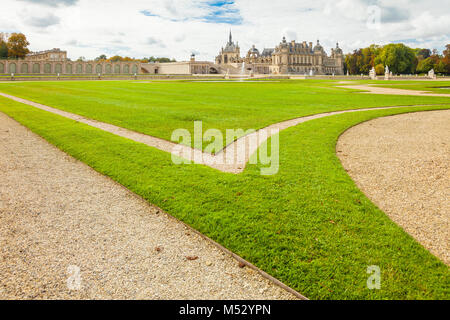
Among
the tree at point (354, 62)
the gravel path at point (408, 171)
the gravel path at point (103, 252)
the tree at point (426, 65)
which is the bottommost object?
the gravel path at point (103, 252)

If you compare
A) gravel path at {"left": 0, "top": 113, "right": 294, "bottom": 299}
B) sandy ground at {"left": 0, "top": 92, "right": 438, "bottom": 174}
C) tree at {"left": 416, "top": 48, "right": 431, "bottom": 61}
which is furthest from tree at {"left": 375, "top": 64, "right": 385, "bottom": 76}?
gravel path at {"left": 0, "top": 113, "right": 294, "bottom": 299}

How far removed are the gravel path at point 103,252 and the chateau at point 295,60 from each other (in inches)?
5817

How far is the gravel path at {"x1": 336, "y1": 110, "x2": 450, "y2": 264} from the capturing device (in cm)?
584

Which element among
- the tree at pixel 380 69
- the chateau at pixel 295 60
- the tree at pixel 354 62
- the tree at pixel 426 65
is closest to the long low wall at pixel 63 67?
the chateau at pixel 295 60

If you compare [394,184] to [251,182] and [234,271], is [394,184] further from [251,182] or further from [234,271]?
[234,271]

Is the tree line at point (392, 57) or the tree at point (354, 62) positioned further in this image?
the tree at point (354, 62)

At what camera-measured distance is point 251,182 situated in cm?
770

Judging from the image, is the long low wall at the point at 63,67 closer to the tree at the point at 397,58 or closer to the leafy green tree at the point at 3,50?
the leafy green tree at the point at 3,50

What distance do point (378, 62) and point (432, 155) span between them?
379 ft

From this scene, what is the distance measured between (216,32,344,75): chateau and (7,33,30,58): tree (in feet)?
257

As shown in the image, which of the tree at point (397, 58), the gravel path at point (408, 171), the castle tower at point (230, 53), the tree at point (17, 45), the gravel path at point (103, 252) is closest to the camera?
the gravel path at point (103, 252)

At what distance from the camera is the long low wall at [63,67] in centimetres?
9391

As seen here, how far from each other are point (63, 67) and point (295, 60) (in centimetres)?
9330
